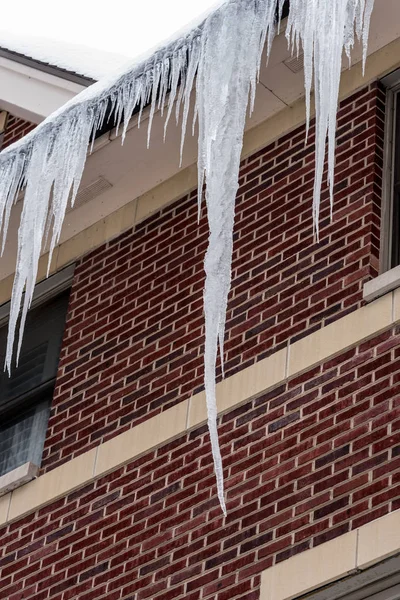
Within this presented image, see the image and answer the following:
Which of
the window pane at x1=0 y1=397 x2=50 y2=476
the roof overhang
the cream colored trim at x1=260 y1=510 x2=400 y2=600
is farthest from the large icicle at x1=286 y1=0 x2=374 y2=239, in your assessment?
the roof overhang

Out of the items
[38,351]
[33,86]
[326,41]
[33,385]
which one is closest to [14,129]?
[33,86]

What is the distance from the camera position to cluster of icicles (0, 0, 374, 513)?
834 cm

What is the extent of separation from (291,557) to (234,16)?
127 inches

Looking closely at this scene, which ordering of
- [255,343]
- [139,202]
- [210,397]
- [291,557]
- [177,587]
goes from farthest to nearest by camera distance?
[139,202], [255,343], [177,587], [291,557], [210,397]

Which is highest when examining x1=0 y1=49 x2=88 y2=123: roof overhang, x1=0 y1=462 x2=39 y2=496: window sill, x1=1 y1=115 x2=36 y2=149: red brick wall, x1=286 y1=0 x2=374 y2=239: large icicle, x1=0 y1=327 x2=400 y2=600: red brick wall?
x1=1 y1=115 x2=36 y2=149: red brick wall

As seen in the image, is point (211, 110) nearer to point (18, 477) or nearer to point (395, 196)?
point (395, 196)

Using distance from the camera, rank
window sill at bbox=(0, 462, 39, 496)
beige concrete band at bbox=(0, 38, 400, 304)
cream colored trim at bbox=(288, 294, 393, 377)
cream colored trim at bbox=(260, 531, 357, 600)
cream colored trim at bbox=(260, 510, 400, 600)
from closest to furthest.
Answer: cream colored trim at bbox=(260, 510, 400, 600) < cream colored trim at bbox=(260, 531, 357, 600) < cream colored trim at bbox=(288, 294, 393, 377) < beige concrete band at bbox=(0, 38, 400, 304) < window sill at bbox=(0, 462, 39, 496)

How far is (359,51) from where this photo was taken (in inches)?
392

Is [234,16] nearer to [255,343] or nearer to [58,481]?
[255,343]

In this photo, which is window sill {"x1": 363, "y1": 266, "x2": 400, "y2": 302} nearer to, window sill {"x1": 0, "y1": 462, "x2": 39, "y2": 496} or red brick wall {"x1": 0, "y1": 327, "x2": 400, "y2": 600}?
red brick wall {"x1": 0, "y1": 327, "x2": 400, "y2": 600}

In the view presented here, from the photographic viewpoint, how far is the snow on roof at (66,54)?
12.0m

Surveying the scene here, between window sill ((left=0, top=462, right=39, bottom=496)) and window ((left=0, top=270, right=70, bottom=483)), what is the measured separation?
0.13 m

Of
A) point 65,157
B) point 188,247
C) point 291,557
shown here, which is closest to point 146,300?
point 188,247

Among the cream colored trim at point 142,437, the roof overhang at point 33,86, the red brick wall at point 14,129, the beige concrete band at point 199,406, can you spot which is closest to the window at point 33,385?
the beige concrete band at point 199,406
